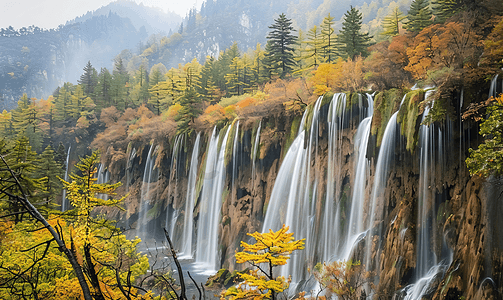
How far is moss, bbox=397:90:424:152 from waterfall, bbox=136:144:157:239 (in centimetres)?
3319

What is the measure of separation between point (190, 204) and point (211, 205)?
4.81m

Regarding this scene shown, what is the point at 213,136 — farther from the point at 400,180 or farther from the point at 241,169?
the point at 400,180

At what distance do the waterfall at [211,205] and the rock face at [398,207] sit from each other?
1309mm

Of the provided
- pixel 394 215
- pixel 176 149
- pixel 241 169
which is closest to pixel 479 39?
pixel 394 215

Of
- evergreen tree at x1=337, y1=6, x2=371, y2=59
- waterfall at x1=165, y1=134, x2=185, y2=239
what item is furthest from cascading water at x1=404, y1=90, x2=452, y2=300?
waterfall at x1=165, y1=134, x2=185, y2=239

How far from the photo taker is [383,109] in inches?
721

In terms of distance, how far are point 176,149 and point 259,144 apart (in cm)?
1500

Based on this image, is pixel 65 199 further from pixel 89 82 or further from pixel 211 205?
pixel 89 82

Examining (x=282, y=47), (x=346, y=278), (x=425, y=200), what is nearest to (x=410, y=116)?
(x=425, y=200)

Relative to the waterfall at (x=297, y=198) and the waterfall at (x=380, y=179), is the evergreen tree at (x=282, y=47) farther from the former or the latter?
the waterfall at (x=380, y=179)

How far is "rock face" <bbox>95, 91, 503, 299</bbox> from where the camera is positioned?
12117mm

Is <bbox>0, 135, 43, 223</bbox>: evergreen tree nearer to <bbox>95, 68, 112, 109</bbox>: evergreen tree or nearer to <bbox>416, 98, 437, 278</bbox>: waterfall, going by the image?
→ <bbox>416, 98, 437, 278</bbox>: waterfall

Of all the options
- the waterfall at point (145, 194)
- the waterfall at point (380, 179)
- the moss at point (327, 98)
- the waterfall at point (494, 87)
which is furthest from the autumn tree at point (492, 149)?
the waterfall at point (145, 194)

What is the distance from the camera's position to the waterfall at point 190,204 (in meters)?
34.7
